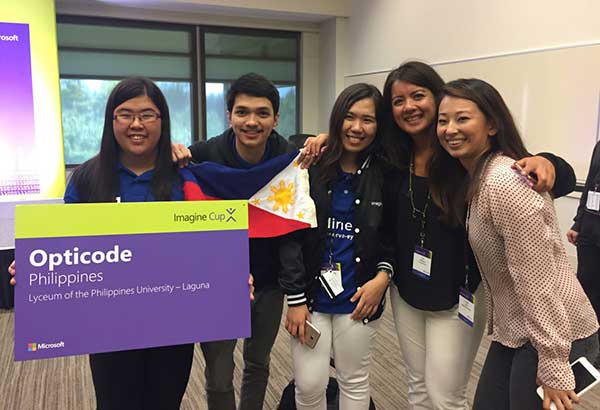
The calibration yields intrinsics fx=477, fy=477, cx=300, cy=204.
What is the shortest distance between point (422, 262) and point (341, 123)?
0.56 metres

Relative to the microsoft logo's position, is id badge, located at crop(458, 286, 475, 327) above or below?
above

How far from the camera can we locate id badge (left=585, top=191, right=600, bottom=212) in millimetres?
2738

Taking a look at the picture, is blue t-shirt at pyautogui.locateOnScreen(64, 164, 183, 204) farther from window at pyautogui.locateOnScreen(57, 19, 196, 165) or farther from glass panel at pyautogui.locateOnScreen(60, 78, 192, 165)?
window at pyautogui.locateOnScreen(57, 19, 196, 165)

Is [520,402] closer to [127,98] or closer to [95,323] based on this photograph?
[95,323]

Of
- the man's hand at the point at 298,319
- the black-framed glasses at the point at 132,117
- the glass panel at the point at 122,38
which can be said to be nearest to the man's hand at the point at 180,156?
the black-framed glasses at the point at 132,117

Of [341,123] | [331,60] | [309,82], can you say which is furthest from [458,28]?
[341,123]

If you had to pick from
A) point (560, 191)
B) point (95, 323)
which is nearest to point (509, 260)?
point (560, 191)

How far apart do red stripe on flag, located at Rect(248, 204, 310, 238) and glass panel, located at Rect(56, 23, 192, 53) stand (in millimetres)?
5216

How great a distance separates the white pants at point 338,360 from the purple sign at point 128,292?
12.4 inches

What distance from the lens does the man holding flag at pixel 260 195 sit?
5.48 ft

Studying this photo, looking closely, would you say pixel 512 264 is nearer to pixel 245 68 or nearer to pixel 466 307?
pixel 466 307

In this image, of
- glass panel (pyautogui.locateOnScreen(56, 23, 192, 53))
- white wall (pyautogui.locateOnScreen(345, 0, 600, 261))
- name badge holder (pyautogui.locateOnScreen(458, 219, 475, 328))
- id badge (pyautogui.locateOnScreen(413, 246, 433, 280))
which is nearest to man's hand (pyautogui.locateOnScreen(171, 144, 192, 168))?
id badge (pyautogui.locateOnScreen(413, 246, 433, 280))

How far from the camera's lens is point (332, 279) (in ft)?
5.50

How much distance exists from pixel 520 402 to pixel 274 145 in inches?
45.6
